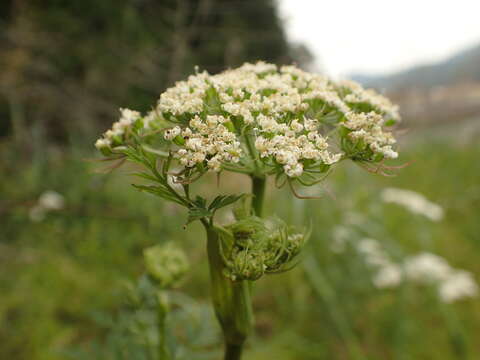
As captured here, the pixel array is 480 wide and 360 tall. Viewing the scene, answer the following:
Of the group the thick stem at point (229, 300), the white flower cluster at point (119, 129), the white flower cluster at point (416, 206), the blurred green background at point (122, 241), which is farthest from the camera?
the white flower cluster at point (416, 206)

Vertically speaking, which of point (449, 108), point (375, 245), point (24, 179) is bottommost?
point (375, 245)

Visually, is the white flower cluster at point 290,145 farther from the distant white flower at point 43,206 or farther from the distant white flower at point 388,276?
the distant white flower at point 43,206

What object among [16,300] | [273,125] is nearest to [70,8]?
[16,300]

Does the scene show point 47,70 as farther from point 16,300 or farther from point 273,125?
point 273,125

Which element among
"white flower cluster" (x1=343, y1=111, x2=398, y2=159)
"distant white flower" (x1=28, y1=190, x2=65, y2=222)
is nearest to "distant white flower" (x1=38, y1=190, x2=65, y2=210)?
"distant white flower" (x1=28, y1=190, x2=65, y2=222)

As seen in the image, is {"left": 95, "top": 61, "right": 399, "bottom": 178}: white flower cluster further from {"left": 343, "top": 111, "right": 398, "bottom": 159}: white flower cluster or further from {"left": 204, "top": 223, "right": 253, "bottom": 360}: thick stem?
{"left": 204, "top": 223, "right": 253, "bottom": 360}: thick stem

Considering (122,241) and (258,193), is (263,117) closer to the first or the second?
(258,193)

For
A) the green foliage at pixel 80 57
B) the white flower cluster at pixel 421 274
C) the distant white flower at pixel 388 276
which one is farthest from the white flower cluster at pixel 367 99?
the green foliage at pixel 80 57
